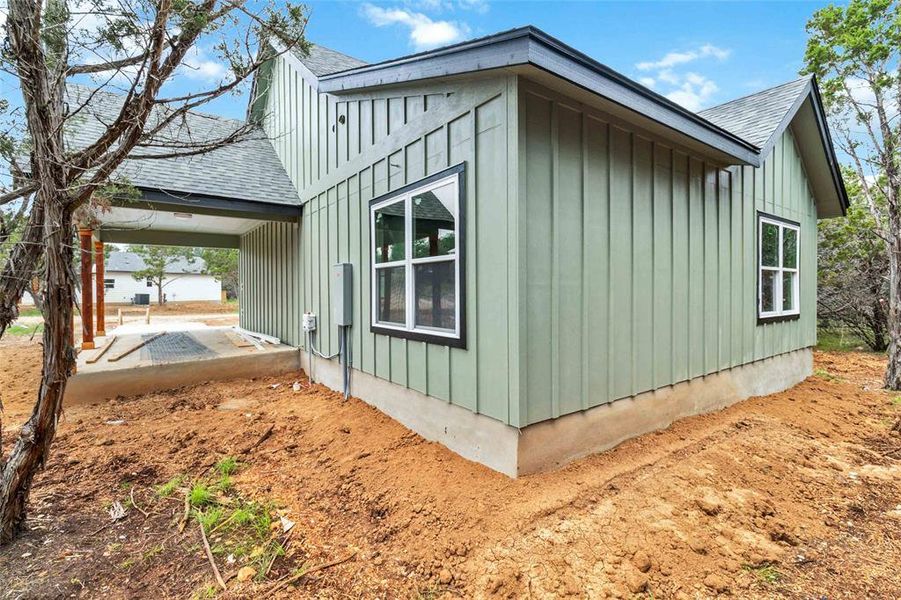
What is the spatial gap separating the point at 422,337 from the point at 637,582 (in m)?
2.41

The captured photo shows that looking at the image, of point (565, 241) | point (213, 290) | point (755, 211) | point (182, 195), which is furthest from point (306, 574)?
point (213, 290)

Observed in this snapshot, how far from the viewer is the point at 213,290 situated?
34.8 m

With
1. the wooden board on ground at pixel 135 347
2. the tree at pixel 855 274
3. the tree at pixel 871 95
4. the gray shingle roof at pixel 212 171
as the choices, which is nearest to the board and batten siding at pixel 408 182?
the gray shingle roof at pixel 212 171

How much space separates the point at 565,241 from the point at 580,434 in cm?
162

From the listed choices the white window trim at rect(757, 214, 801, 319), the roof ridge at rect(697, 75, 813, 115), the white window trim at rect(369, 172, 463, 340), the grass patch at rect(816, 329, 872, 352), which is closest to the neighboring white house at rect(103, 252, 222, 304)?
the white window trim at rect(369, 172, 463, 340)

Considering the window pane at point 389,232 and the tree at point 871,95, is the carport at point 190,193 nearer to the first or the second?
the window pane at point 389,232

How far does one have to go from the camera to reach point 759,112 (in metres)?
5.64

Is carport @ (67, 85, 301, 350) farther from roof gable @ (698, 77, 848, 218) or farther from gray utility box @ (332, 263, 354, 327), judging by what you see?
roof gable @ (698, 77, 848, 218)

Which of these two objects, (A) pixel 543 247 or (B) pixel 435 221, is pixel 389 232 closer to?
(B) pixel 435 221

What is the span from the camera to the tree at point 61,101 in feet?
7.68

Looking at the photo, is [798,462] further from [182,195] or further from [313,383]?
[182,195]

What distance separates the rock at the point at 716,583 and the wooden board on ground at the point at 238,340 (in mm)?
7409

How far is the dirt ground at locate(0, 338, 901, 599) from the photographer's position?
2.14 m

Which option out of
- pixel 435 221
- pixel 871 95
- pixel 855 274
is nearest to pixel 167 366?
pixel 435 221
